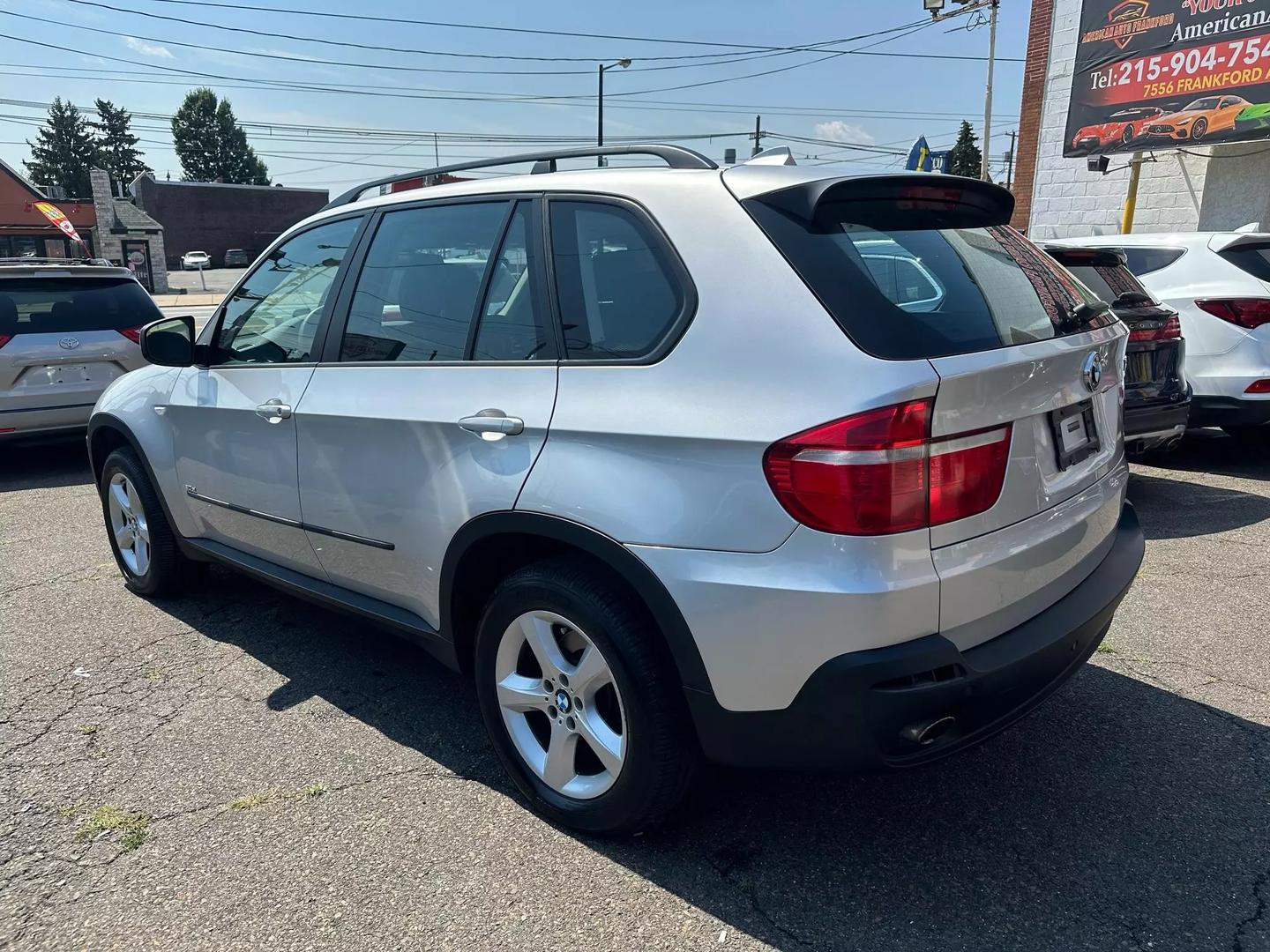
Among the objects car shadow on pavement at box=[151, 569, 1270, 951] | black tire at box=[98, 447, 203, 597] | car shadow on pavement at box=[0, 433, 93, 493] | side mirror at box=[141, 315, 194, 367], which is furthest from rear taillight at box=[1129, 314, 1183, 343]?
car shadow on pavement at box=[0, 433, 93, 493]

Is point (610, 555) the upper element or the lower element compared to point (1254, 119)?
lower

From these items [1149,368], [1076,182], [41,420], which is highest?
[1076,182]

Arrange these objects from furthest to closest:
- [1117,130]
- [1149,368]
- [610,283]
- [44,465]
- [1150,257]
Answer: [1117,130]
[44,465]
[1150,257]
[1149,368]
[610,283]

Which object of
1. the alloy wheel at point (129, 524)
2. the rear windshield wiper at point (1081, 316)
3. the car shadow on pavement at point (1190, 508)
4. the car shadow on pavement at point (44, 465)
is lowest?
the car shadow on pavement at point (44, 465)

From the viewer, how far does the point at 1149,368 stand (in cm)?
532

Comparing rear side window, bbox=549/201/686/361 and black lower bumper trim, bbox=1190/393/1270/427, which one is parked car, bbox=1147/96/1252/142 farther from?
rear side window, bbox=549/201/686/361

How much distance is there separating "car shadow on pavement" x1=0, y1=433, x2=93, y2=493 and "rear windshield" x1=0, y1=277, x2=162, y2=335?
862 millimetres

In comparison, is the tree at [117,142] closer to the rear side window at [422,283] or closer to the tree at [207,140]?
the tree at [207,140]

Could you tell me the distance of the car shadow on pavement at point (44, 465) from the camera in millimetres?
7082

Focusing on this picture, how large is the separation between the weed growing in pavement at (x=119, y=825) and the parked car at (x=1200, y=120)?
1516 centimetres

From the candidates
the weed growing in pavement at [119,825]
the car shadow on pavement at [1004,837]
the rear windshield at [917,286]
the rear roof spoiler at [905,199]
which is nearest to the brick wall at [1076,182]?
the rear roof spoiler at [905,199]

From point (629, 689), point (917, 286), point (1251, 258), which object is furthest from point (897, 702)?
point (1251, 258)

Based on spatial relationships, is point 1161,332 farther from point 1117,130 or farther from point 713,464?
point 1117,130

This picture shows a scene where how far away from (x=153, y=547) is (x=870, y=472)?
3.63 m
